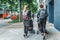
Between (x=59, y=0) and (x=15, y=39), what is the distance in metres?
5.20

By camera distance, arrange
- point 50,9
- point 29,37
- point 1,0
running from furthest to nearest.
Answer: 1. point 1,0
2. point 50,9
3. point 29,37

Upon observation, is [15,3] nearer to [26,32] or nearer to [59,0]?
[59,0]

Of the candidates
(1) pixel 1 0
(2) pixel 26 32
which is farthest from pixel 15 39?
(1) pixel 1 0

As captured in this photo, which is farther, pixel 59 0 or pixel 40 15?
pixel 59 0

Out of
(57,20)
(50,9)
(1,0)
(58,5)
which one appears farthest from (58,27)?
(1,0)

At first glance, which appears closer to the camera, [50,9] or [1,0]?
[50,9]

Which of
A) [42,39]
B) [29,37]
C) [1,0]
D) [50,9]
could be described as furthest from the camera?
[1,0]

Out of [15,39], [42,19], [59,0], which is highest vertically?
[59,0]

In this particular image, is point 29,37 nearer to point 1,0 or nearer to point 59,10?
point 59,10

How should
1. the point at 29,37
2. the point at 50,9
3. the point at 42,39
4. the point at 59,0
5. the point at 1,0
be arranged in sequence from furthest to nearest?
the point at 1,0 → the point at 50,9 → the point at 59,0 → the point at 29,37 → the point at 42,39

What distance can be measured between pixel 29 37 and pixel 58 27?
390 centimetres

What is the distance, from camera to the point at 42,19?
1153cm

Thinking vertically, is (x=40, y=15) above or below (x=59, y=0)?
below

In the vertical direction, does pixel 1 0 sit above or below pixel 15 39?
above
